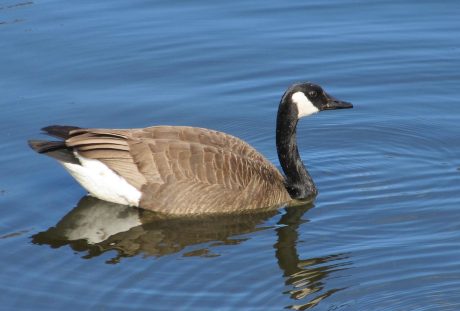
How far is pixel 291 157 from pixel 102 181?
90.4 inches

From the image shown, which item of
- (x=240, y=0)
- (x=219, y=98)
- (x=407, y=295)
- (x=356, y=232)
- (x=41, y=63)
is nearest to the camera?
(x=407, y=295)

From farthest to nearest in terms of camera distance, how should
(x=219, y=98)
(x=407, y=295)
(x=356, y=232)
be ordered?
(x=219, y=98) < (x=356, y=232) < (x=407, y=295)

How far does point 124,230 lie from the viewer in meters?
11.2

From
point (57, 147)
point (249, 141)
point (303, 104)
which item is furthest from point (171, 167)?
point (249, 141)

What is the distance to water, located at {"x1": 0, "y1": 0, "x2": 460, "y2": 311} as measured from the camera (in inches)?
380

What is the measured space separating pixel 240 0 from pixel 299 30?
158 centimetres

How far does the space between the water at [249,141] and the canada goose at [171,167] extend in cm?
24

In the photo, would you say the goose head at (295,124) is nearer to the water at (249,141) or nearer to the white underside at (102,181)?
the water at (249,141)

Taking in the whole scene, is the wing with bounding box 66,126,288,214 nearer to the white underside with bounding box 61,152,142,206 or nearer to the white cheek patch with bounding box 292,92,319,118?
the white underside with bounding box 61,152,142,206

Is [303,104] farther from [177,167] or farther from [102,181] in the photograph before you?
[102,181]

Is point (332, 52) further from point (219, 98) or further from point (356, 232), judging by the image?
point (356, 232)

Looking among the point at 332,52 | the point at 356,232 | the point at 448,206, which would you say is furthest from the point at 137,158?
the point at 332,52

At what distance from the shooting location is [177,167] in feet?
37.9

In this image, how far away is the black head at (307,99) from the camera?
466 inches
